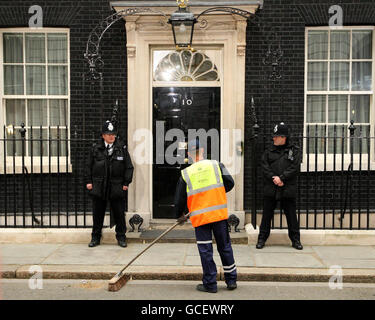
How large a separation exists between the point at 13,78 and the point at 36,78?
0.42m

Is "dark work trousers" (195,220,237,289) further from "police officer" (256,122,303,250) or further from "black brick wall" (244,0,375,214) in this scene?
"black brick wall" (244,0,375,214)

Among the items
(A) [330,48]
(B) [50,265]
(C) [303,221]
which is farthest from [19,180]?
(A) [330,48]

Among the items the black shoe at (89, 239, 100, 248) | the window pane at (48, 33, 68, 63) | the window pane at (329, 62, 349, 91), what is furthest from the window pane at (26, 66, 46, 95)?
the window pane at (329, 62, 349, 91)

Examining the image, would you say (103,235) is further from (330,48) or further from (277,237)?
(330,48)

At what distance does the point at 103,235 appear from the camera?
8.25m

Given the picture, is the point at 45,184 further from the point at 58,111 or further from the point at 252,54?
the point at 252,54

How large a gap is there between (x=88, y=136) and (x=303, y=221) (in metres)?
4.14

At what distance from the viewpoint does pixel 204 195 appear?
19.4ft

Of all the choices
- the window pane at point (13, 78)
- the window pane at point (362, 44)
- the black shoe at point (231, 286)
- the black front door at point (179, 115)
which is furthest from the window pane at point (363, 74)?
the window pane at point (13, 78)

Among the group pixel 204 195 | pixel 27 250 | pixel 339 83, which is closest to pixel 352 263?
pixel 204 195

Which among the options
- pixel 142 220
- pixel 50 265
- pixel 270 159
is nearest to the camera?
pixel 50 265

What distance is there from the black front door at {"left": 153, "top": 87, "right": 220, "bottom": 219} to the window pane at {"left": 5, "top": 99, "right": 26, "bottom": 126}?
98.4 inches

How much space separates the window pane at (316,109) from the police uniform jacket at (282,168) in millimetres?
1694

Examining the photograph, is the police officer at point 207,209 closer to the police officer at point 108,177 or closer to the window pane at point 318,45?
the police officer at point 108,177
